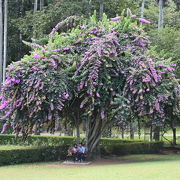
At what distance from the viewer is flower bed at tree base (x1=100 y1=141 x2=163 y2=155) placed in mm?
21672

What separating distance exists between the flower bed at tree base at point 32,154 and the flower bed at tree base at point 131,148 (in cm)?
307

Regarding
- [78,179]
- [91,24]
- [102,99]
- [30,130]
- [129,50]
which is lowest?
[78,179]

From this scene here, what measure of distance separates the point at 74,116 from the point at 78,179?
750 centimetres

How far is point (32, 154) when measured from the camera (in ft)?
59.2

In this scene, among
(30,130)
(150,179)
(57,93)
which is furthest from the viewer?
(30,130)

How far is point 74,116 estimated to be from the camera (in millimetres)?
19531

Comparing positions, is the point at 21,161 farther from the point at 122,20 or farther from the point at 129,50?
the point at 122,20

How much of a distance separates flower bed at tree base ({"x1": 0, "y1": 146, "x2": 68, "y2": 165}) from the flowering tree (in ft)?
3.60

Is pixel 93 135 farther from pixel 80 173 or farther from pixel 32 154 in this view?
pixel 80 173

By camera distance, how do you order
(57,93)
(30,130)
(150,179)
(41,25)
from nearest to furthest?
(150,179) → (57,93) → (30,130) → (41,25)

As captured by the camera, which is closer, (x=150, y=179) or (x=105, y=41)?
(x=150, y=179)

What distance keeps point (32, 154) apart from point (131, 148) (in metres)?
7.09

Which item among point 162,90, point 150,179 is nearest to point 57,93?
point 162,90

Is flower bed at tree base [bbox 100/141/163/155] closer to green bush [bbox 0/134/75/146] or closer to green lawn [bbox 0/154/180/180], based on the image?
green bush [bbox 0/134/75/146]
